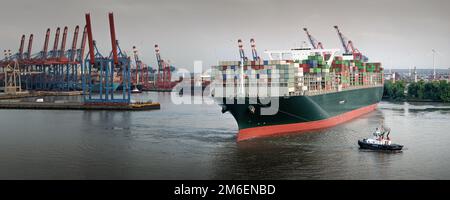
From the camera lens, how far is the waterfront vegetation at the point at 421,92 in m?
75.4

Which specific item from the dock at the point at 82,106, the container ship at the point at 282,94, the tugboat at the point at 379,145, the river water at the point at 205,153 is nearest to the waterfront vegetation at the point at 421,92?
the container ship at the point at 282,94

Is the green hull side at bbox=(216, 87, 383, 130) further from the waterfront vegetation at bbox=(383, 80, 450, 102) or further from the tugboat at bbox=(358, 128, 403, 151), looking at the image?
the waterfront vegetation at bbox=(383, 80, 450, 102)

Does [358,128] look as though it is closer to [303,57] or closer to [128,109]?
[303,57]

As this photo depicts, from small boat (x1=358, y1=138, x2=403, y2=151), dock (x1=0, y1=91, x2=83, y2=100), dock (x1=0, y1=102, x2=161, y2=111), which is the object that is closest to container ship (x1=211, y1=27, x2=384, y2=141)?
small boat (x1=358, y1=138, x2=403, y2=151)

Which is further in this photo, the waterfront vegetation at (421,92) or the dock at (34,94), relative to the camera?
the dock at (34,94)

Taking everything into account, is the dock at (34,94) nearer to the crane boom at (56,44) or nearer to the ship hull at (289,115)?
the crane boom at (56,44)

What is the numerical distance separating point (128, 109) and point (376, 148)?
111 feet

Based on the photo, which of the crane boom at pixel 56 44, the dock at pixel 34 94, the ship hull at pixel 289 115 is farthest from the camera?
the crane boom at pixel 56 44

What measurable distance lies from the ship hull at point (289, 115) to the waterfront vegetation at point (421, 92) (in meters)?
40.2

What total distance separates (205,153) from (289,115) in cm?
771

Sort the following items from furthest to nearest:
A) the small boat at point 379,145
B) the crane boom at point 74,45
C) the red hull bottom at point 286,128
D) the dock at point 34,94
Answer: the crane boom at point 74,45 < the dock at point 34,94 < the red hull bottom at point 286,128 < the small boat at point 379,145

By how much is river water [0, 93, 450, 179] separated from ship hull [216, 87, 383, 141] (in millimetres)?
855
